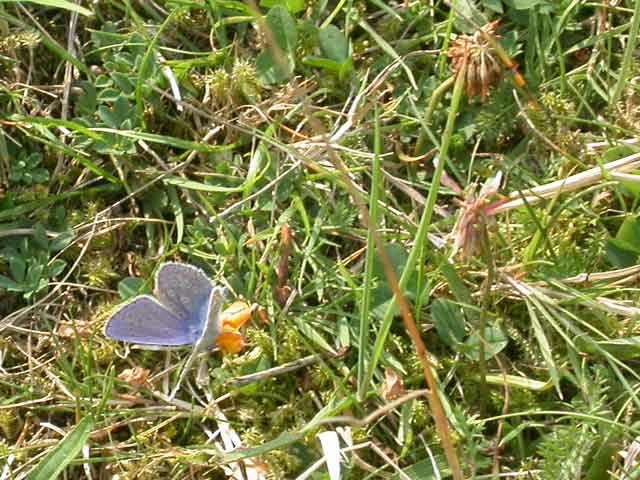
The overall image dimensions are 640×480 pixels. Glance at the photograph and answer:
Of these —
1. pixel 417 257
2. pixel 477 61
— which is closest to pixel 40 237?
pixel 417 257

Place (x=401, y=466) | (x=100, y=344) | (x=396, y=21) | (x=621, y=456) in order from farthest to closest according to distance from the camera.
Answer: (x=396, y=21), (x=100, y=344), (x=401, y=466), (x=621, y=456)

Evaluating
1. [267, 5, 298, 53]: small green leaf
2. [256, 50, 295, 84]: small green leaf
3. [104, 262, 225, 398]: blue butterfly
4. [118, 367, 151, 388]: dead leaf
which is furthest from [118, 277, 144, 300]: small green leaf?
[267, 5, 298, 53]: small green leaf

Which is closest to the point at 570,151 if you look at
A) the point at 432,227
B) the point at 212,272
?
the point at 432,227

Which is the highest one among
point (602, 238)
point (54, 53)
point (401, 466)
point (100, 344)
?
point (54, 53)

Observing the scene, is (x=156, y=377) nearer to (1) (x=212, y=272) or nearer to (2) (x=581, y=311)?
(1) (x=212, y=272)

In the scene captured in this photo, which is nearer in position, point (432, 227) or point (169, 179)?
point (432, 227)
